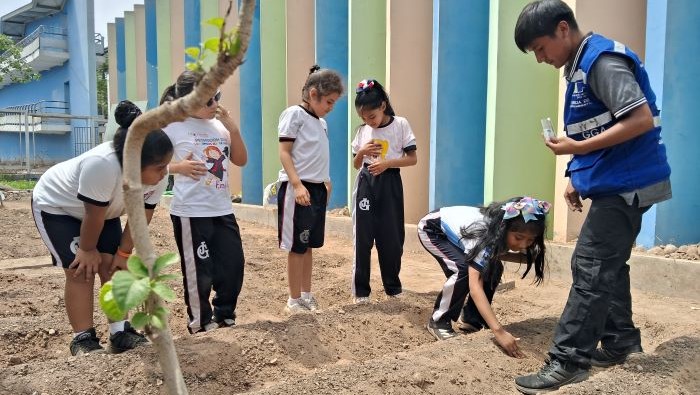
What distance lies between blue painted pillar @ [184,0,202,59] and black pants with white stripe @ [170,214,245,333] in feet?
Answer: 35.6

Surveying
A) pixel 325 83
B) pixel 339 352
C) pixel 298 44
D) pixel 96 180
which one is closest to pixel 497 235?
pixel 339 352

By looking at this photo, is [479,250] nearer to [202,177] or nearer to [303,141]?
[303,141]

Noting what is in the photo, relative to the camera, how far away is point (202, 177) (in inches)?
127

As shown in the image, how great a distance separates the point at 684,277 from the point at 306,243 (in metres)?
2.74

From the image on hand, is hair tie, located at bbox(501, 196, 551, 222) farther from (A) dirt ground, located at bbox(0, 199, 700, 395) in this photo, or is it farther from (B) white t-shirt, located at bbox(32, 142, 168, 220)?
(B) white t-shirt, located at bbox(32, 142, 168, 220)

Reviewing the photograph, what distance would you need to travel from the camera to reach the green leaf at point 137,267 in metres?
1.29

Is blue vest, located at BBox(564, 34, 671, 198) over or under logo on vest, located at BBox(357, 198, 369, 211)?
over

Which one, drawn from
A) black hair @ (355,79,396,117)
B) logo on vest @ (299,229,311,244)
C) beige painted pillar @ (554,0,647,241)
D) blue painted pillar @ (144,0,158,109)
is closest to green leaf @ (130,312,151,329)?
logo on vest @ (299,229,311,244)

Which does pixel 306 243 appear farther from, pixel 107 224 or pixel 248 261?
pixel 248 261

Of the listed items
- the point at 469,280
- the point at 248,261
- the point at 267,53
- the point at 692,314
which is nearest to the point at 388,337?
the point at 469,280

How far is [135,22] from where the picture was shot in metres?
16.8

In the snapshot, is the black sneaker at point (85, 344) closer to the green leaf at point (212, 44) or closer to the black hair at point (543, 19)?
the green leaf at point (212, 44)

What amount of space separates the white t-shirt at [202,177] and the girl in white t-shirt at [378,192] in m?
1.03

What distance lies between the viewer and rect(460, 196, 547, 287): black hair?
2898 mm
